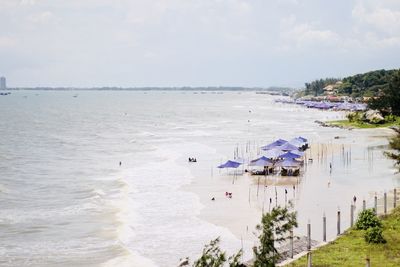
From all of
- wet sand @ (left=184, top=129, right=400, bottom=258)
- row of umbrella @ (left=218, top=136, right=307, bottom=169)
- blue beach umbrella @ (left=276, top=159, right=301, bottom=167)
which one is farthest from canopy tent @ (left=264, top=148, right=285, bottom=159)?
wet sand @ (left=184, top=129, right=400, bottom=258)

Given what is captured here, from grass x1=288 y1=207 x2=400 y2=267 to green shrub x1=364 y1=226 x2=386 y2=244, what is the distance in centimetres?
26

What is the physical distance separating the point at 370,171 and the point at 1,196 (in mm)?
32237

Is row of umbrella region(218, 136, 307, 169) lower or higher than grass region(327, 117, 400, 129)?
lower

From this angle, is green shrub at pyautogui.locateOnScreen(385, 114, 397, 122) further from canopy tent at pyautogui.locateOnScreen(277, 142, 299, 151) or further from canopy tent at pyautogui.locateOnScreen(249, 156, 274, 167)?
canopy tent at pyautogui.locateOnScreen(249, 156, 274, 167)

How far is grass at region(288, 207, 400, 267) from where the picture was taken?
2128 centimetres

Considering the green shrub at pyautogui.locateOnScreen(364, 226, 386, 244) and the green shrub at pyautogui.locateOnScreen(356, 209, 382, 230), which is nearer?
the green shrub at pyautogui.locateOnScreen(364, 226, 386, 244)

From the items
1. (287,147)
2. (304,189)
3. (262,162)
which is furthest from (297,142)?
(304,189)

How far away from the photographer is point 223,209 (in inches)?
1428

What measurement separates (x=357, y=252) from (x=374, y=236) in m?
1.62

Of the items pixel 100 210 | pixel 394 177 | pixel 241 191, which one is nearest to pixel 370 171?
pixel 394 177

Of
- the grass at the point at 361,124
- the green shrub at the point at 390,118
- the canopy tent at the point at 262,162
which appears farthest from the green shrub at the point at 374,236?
the green shrub at the point at 390,118

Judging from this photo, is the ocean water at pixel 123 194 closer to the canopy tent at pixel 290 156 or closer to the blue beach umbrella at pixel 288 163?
the blue beach umbrella at pixel 288 163

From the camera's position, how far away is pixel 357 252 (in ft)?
74.2

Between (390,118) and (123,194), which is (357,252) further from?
(390,118)
